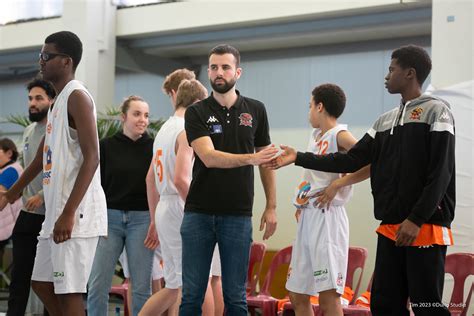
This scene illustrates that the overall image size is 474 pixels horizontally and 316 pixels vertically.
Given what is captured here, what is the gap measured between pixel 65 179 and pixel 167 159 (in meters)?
1.39

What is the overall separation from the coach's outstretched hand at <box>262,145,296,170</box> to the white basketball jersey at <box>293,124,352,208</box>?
64cm

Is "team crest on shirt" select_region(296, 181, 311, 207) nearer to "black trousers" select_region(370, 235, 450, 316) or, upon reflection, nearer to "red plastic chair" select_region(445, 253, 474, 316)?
"black trousers" select_region(370, 235, 450, 316)

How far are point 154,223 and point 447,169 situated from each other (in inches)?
88.4

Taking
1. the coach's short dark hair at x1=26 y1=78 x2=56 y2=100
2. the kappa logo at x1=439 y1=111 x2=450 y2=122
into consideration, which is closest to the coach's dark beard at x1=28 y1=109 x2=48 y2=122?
the coach's short dark hair at x1=26 y1=78 x2=56 y2=100

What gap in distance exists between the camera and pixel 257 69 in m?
11.0

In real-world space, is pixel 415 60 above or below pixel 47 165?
above

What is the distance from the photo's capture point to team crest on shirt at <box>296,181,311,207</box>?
4.85 meters

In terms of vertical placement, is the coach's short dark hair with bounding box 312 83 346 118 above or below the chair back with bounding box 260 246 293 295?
above

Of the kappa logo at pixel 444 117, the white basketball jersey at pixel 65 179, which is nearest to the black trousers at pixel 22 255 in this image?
the white basketball jersey at pixel 65 179

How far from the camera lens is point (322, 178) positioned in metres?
4.77

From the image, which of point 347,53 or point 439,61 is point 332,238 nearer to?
point 439,61

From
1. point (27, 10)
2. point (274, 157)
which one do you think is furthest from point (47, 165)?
point (27, 10)

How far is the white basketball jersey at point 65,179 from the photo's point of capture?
3676mm

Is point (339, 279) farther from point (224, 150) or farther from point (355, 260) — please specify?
point (355, 260)
